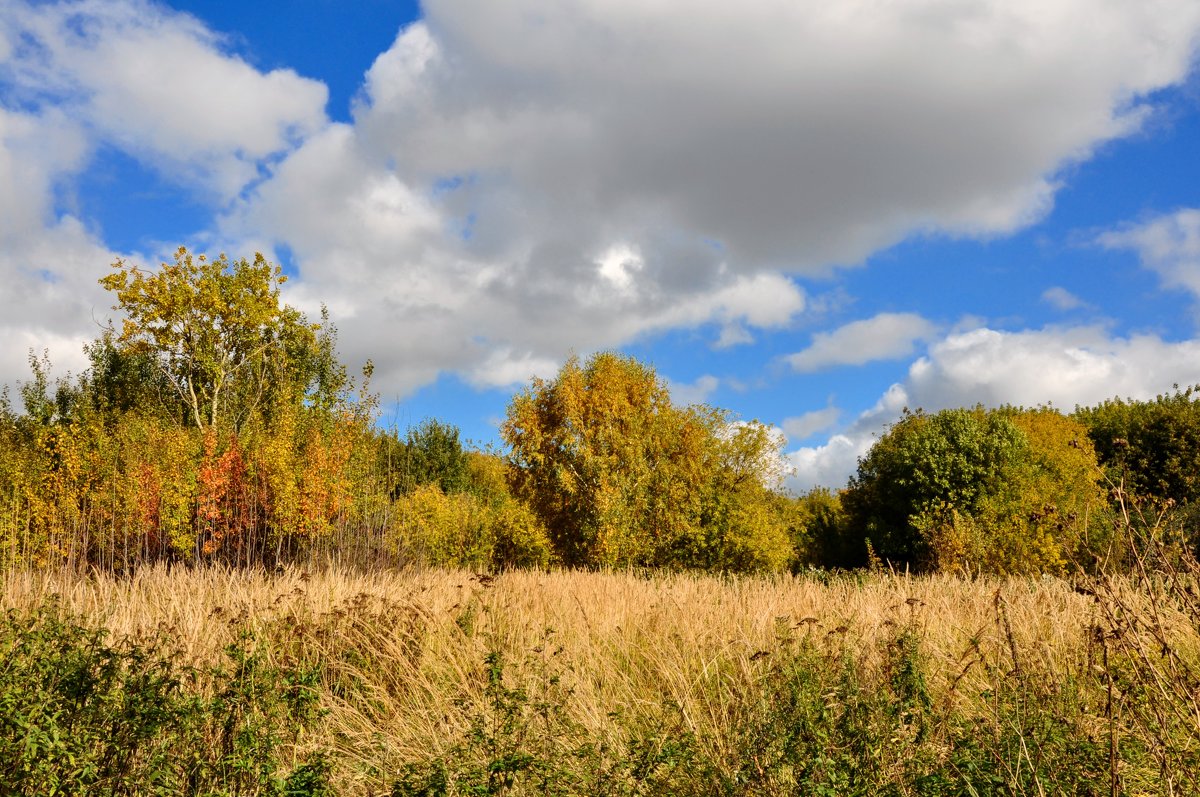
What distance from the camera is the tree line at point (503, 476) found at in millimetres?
17062

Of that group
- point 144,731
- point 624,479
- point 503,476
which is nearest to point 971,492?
point 624,479

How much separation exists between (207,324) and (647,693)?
2790cm

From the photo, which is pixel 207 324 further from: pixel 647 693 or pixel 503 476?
pixel 647 693

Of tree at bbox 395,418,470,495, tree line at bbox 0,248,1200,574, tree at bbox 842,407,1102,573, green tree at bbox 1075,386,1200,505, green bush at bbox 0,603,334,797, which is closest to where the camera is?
green bush at bbox 0,603,334,797

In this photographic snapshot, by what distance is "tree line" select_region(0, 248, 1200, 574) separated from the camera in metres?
17.1

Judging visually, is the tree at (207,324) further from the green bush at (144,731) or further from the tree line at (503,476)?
the green bush at (144,731)

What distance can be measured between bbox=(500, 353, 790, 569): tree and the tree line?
71 millimetres

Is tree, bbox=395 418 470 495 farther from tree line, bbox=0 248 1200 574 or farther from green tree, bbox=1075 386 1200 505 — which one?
green tree, bbox=1075 386 1200 505

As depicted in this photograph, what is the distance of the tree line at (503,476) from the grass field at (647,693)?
18.5 feet

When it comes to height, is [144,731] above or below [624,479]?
below

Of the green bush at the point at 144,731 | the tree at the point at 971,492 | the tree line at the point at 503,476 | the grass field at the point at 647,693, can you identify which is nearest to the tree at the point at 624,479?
the tree line at the point at 503,476

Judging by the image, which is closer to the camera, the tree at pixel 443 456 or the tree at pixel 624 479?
the tree at pixel 624 479

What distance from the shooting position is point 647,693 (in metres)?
5.93

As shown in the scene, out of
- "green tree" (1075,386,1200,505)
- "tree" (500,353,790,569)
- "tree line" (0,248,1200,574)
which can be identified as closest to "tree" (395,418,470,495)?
"tree line" (0,248,1200,574)
